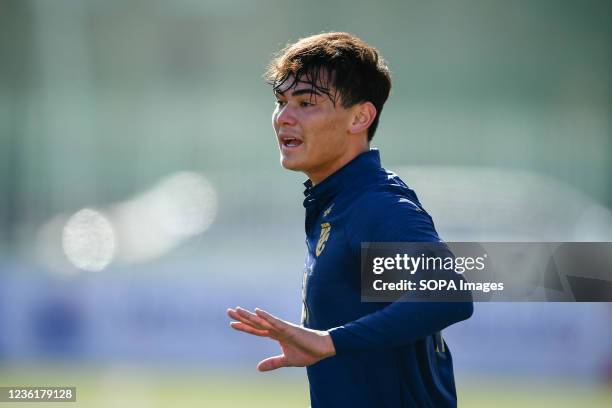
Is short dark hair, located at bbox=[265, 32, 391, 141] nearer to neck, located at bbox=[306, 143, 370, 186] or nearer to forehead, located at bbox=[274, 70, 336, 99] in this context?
forehead, located at bbox=[274, 70, 336, 99]

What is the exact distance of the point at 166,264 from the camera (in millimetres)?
12781

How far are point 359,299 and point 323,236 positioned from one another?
0.88ft

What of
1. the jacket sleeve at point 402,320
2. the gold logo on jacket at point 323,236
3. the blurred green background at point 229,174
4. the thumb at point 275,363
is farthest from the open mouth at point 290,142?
the blurred green background at point 229,174

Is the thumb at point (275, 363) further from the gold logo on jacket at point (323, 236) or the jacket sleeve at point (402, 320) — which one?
the gold logo on jacket at point (323, 236)

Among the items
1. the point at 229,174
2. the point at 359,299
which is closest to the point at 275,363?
the point at 359,299

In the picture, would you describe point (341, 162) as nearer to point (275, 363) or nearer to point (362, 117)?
point (362, 117)

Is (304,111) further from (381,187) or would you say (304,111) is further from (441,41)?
(441,41)

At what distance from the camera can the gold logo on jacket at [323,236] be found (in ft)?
10.3

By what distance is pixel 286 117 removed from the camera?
132 inches

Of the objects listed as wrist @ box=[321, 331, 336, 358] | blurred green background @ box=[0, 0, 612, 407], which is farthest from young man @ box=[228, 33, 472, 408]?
blurred green background @ box=[0, 0, 612, 407]

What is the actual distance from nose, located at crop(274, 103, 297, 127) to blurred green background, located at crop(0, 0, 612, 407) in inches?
249

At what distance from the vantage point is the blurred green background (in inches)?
440

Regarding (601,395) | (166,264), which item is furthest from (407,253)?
(166,264)

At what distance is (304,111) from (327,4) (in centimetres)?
1265
